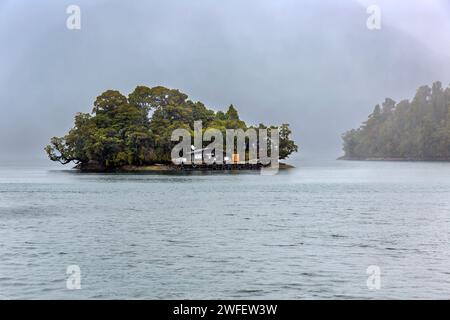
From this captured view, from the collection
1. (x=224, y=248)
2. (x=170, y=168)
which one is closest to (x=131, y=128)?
(x=170, y=168)

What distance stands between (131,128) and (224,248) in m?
101

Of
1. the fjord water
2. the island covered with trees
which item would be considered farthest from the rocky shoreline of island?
the fjord water

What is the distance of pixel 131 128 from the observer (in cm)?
13388

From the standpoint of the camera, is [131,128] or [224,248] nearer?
[224,248]

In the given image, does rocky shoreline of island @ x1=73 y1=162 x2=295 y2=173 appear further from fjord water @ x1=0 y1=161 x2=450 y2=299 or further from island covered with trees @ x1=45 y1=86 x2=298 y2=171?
fjord water @ x1=0 y1=161 x2=450 y2=299

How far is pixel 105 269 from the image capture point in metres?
29.5

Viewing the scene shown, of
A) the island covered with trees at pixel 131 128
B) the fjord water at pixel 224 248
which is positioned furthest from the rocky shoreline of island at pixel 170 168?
the fjord water at pixel 224 248

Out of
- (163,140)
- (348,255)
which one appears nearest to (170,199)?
(348,255)

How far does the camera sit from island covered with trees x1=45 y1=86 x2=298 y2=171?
437ft

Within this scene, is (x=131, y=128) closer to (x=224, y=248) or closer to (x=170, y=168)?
(x=170, y=168)

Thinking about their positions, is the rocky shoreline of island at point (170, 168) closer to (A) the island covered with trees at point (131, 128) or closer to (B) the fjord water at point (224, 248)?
(A) the island covered with trees at point (131, 128)

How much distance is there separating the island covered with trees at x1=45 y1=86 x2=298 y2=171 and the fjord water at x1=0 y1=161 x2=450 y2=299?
68.8m

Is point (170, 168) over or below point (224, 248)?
over

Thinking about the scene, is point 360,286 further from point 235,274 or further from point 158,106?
point 158,106
